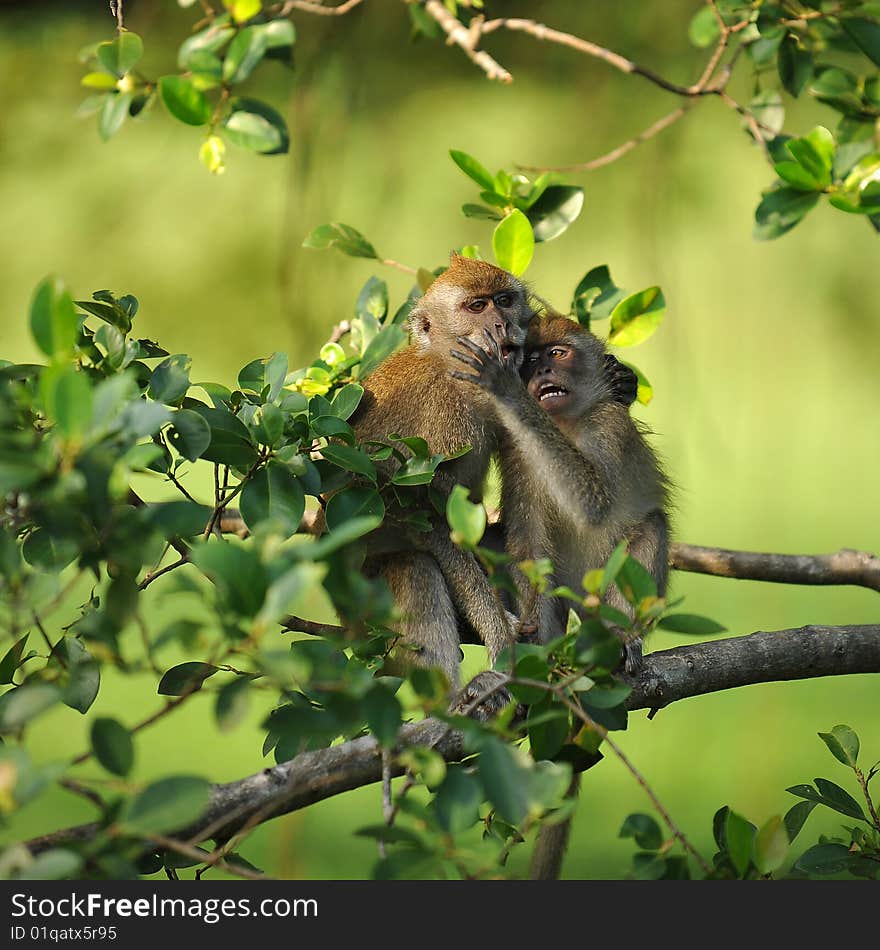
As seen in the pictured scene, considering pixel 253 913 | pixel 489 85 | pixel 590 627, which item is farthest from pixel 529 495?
pixel 489 85

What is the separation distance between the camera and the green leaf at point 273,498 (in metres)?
1.72

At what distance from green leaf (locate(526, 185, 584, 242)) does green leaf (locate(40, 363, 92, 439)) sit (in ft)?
5.16

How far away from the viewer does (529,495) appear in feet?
8.55

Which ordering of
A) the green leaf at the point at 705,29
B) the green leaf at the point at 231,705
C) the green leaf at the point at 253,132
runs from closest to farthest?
the green leaf at the point at 231,705, the green leaf at the point at 253,132, the green leaf at the point at 705,29

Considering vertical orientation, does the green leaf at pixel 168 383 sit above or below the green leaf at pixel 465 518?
below

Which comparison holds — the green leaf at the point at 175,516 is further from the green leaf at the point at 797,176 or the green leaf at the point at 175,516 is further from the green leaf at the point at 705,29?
the green leaf at the point at 705,29

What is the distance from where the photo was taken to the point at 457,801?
1.20 meters

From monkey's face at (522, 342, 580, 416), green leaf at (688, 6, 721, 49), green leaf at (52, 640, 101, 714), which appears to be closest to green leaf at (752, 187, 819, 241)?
monkey's face at (522, 342, 580, 416)

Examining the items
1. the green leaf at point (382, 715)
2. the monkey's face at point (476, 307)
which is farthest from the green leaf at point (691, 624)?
the monkey's face at point (476, 307)

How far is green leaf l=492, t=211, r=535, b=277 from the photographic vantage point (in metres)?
2.33

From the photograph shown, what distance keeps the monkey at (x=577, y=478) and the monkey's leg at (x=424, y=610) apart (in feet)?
0.75

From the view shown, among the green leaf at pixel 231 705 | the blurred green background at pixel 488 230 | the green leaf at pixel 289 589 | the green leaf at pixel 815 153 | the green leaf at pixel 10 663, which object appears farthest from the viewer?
the blurred green background at pixel 488 230

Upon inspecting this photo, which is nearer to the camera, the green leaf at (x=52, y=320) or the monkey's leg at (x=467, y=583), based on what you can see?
the green leaf at (x=52, y=320)

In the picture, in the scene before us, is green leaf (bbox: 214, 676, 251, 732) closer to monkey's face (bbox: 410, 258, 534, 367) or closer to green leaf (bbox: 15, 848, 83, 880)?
green leaf (bbox: 15, 848, 83, 880)
